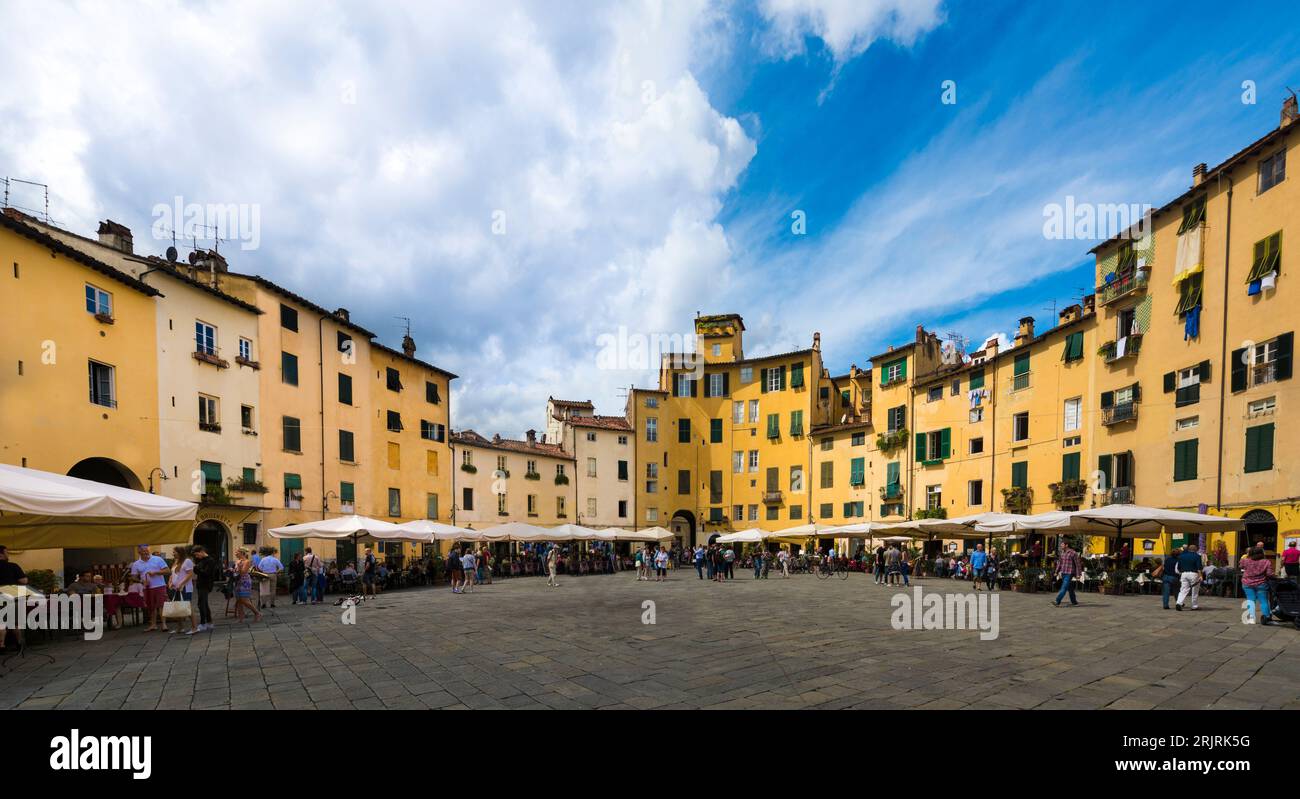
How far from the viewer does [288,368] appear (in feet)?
87.7

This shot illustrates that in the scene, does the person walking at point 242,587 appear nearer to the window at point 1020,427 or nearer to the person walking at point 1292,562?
the person walking at point 1292,562

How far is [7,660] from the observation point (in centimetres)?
898

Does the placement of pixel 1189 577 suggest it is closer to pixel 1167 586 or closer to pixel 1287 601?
pixel 1167 586

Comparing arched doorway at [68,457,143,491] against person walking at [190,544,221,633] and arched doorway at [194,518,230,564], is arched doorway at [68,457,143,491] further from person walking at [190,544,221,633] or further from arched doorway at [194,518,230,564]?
person walking at [190,544,221,633]

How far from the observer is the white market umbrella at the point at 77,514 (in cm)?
809

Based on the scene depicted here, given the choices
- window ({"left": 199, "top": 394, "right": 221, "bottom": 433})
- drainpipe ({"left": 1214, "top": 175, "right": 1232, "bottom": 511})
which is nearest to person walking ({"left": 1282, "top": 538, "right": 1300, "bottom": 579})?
drainpipe ({"left": 1214, "top": 175, "right": 1232, "bottom": 511})

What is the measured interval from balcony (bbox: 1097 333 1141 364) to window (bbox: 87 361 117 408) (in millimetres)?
35839

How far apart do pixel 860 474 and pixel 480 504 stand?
981 inches

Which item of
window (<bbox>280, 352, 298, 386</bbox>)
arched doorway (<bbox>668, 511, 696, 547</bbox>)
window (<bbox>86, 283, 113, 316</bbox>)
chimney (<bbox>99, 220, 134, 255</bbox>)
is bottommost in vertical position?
arched doorway (<bbox>668, 511, 696, 547</bbox>)

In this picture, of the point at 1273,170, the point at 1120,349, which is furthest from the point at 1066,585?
the point at 1273,170

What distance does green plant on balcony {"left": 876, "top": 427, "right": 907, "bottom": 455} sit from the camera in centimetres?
3769

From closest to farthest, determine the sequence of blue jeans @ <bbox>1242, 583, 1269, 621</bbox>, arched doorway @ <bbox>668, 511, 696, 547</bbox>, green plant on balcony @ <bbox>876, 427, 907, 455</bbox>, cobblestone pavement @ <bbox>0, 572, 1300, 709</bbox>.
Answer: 1. cobblestone pavement @ <bbox>0, 572, 1300, 709</bbox>
2. blue jeans @ <bbox>1242, 583, 1269, 621</bbox>
3. green plant on balcony @ <bbox>876, 427, 907, 455</bbox>
4. arched doorway @ <bbox>668, 511, 696, 547</bbox>

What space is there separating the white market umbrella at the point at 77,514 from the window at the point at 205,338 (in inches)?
546
